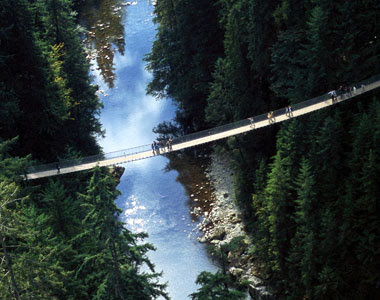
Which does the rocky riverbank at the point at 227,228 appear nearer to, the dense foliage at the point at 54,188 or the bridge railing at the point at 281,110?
the dense foliage at the point at 54,188

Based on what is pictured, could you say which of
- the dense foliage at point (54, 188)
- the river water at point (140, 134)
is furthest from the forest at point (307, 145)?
the dense foliage at point (54, 188)

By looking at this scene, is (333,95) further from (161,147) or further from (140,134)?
(140,134)

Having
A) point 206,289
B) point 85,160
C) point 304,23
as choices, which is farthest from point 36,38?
point 206,289

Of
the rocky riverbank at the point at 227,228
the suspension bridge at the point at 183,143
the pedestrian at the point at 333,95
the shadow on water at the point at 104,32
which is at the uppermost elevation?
the shadow on water at the point at 104,32

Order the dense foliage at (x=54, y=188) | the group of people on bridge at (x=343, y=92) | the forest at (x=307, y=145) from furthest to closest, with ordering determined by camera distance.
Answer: the group of people on bridge at (x=343, y=92)
the forest at (x=307, y=145)
the dense foliage at (x=54, y=188)

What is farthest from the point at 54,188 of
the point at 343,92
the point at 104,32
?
the point at 104,32

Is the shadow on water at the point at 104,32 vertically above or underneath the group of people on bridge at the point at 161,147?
above

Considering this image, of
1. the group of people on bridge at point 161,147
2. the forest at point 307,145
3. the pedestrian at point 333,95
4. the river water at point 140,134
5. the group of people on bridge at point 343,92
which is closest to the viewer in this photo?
the forest at point 307,145

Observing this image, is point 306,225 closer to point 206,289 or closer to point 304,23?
point 206,289

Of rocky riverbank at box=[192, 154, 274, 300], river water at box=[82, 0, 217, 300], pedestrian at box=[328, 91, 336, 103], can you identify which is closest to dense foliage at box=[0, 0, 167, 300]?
river water at box=[82, 0, 217, 300]
